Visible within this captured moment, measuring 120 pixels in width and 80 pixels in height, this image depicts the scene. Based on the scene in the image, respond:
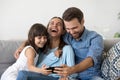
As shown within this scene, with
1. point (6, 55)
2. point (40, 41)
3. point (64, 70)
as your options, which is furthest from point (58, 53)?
point (6, 55)

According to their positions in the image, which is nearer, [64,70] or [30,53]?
[64,70]

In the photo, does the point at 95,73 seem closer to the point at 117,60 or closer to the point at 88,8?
the point at 117,60

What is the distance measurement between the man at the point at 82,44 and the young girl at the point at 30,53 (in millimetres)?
232

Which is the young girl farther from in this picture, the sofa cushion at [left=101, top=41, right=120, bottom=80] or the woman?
the sofa cushion at [left=101, top=41, right=120, bottom=80]

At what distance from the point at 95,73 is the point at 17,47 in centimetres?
82

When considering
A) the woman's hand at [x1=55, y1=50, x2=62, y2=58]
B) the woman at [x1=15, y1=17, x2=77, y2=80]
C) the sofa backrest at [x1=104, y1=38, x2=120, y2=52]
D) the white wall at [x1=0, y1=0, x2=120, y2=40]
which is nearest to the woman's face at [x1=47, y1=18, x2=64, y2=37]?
the woman at [x1=15, y1=17, x2=77, y2=80]

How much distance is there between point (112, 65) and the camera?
1.82 meters

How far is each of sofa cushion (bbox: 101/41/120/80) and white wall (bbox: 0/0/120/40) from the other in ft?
3.03

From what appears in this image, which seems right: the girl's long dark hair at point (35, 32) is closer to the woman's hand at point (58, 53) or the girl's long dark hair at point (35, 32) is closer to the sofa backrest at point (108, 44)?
the woman's hand at point (58, 53)

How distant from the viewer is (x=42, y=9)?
273cm

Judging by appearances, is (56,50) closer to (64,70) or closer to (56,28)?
(56,28)

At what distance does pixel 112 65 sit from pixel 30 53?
27.0 inches

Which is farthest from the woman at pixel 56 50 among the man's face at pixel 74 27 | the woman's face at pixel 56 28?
the man's face at pixel 74 27

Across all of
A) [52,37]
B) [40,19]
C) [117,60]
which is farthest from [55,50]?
[40,19]
